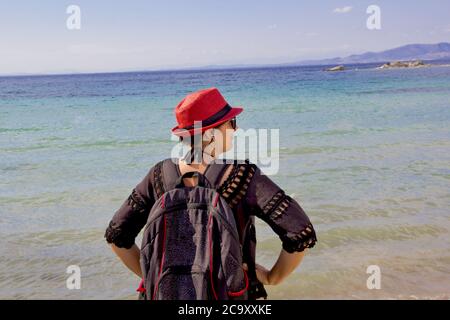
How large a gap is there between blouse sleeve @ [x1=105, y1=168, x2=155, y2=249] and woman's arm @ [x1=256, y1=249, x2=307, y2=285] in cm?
61

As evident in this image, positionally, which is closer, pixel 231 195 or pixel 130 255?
pixel 231 195

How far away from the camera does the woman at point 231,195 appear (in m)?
2.26

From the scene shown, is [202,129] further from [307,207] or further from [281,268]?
[307,207]

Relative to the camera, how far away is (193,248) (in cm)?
211

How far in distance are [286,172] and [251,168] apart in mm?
7566

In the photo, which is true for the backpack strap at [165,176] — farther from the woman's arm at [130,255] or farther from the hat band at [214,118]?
the woman's arm at [130,255]

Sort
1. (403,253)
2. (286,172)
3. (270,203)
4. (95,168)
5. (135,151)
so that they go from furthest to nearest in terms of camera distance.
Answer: (135,151) < (95,168) < (286,172) < (403,253) < (270,203)

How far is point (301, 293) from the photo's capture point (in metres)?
4.99

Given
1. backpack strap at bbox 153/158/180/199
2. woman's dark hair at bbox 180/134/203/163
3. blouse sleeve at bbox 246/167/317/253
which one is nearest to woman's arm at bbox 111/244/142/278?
backpack strap at bbox 153/158/180/199

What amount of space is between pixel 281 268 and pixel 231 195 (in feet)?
1.67

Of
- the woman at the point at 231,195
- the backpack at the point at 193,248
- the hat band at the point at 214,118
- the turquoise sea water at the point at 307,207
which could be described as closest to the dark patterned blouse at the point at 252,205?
the woman at the point at 231,195

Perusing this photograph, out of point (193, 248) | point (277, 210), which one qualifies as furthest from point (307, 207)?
point (193, 248)

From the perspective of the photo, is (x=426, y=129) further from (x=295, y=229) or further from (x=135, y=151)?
(x=295, y=229)

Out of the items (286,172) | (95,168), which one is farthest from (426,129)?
(95,168)
